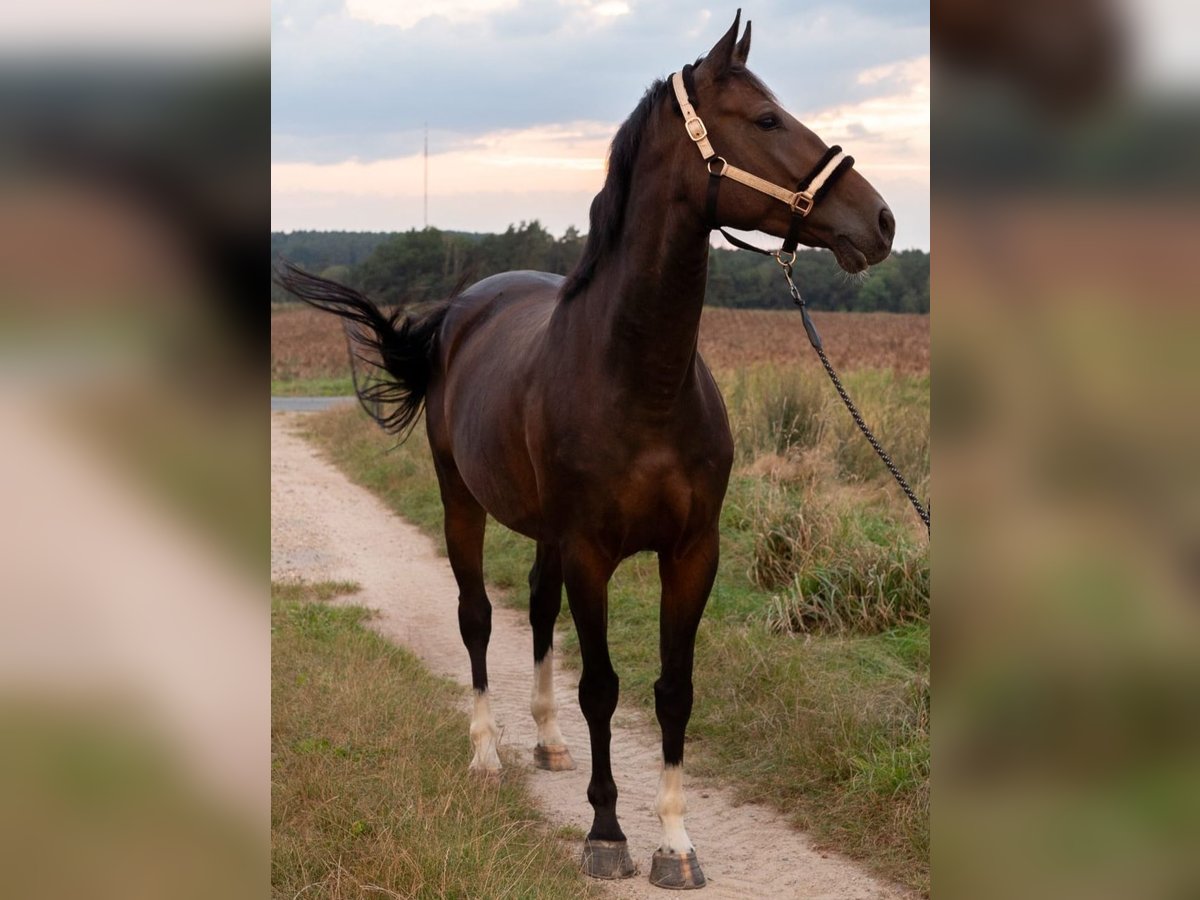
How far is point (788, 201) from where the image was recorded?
301 centimetres

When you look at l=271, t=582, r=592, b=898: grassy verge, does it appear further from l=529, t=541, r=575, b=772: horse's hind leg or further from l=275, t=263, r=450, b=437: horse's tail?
l=275, t=263, r=450, b=437: horse's tail

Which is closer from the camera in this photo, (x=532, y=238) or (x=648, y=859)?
(x=648, y=859)

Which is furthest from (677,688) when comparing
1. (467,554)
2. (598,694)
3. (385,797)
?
(467,554)

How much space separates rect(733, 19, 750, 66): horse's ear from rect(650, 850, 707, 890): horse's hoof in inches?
98.6

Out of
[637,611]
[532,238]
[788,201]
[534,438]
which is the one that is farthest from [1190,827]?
[532,238]

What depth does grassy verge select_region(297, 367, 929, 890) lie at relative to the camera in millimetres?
4035

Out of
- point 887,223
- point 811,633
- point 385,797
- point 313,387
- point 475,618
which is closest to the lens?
point 887,223

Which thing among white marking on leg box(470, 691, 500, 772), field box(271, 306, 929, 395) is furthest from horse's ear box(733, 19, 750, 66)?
field box(271, 306, 929, 395)

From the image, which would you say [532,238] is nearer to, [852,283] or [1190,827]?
[852,283]

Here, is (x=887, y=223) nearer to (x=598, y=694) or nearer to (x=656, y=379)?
(x=656, y=379)

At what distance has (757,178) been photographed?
3.08 m

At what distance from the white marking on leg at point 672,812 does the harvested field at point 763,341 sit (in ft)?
40.2

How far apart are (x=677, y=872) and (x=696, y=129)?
2.36 m

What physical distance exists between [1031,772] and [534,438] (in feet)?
10.1
